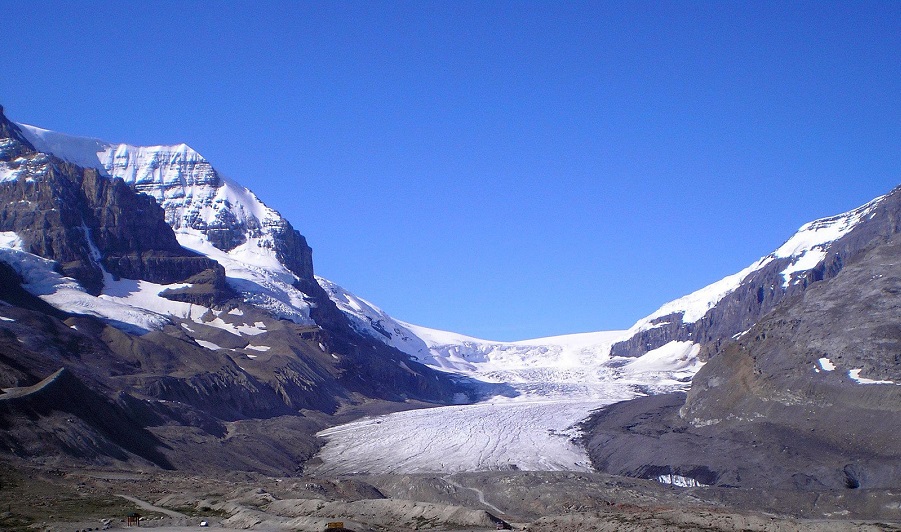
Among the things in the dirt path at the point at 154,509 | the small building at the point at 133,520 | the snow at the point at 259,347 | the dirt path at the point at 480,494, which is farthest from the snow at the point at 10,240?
the small building at the point at 133,520

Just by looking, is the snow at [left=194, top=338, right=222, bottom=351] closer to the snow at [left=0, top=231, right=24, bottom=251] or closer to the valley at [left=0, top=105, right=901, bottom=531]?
the valley at [left=0, top=105, right=901, bottom=531]

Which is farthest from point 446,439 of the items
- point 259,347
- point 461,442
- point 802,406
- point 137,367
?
point 259,347

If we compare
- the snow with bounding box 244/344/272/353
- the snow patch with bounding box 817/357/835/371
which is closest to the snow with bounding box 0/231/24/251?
the snow with bounding box 244/344/272/353

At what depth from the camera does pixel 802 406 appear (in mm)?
86375

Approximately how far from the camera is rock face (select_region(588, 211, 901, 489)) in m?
74.6

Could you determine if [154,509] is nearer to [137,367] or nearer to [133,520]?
[133,520]

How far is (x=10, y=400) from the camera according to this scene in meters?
69.6

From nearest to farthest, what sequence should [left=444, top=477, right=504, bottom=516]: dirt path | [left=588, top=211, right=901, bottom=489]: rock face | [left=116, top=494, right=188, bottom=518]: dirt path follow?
[left=116, top=494, right=188, bottom=518]: dirt path
[left=444, top=477, right=504, bottom=516]: dirt path
[left=588, top=211, right=901, bottom=489]: rock face

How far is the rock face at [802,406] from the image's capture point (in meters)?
74.6

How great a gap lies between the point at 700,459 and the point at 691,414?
24.0 m

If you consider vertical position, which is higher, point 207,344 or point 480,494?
point 207,344

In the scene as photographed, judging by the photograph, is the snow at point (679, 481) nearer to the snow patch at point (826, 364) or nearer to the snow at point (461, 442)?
the snow at point (461, 442)

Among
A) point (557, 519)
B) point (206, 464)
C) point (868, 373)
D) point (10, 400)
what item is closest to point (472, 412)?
point (206, 464)

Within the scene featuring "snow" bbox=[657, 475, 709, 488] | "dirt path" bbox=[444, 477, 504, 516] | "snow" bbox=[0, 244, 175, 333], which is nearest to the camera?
"dirt path" bbox=[444, 477, 504, 516]
